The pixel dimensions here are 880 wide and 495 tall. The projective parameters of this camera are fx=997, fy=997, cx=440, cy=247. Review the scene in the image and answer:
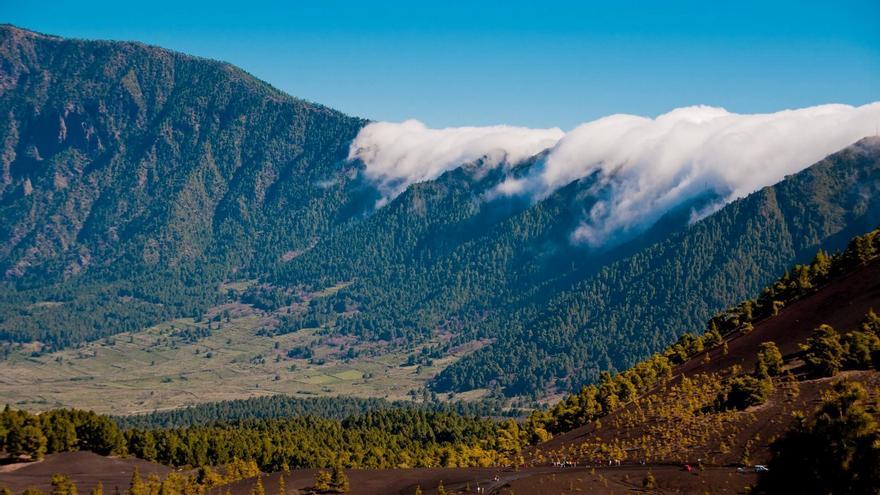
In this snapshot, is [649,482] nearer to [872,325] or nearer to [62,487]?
[872,325]

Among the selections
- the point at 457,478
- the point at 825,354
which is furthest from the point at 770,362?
the point at 457,478

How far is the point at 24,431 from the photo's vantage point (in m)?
181

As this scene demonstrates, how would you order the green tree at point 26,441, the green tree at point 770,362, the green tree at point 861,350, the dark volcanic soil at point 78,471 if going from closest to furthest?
1. the green tree at point 861,350
2. the green tree at point 770,362
3. the dark volcanic soil at point 78,471
4. the green tree at point 26,441

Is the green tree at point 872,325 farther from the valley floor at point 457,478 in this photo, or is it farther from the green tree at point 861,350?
the valley floor at point 457,478

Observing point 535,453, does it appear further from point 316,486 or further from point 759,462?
point 759,462

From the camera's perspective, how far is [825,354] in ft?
502

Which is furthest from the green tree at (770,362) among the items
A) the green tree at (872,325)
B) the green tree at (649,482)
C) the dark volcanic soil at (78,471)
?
the dark volcanic soil at (78,471)

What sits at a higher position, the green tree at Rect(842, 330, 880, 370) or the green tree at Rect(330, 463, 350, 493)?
the green tree at Rect(330, 463, 350, 493)

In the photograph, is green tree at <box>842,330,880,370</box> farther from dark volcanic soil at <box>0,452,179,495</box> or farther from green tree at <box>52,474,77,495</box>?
green tree at <box>52,474,77,495</box>

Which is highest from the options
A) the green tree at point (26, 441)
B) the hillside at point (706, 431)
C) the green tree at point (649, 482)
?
the green tree at point (26, 441)

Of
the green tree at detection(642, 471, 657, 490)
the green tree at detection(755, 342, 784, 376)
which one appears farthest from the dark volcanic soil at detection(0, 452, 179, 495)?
the green tree at detection(755, 342, 784, 376)

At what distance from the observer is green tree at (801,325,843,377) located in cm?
15125

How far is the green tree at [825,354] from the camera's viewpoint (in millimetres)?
151250

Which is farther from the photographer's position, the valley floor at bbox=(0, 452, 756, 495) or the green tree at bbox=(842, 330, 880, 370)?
the green tree at bbox=(842, 330, 880, 370)
